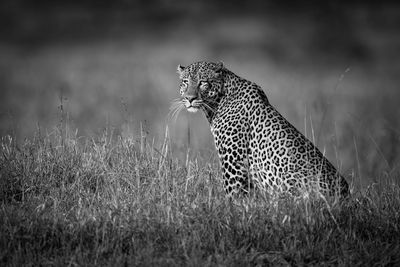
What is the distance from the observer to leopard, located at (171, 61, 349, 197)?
8156 millimetres

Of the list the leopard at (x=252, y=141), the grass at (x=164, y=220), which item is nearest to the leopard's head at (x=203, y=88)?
the leopard at (x=252, y=141)

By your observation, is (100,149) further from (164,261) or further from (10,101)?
(10,101)

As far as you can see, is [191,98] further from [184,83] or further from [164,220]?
[164,220]

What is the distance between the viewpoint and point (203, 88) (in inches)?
363

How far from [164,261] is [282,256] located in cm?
102

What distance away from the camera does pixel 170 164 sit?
8875mm

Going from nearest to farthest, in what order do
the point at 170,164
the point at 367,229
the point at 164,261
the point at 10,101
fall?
1. the point at 164,261
2. the point at 367,229
3. the point at 170,164
4. the point at 10,101

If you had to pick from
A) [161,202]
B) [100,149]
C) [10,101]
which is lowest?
[161,202]

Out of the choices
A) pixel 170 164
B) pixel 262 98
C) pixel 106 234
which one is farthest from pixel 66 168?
pixel 262 98

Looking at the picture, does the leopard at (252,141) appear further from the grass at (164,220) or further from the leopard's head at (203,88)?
the grass at (164,220)

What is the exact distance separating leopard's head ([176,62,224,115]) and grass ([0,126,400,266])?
2.42 ft

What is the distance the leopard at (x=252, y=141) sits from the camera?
8156mm

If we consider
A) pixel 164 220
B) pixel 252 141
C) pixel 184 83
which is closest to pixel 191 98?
pixel 184 83

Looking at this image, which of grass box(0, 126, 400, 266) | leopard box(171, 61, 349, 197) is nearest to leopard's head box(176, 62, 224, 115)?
leopard box(171, 61, 349, 197)
